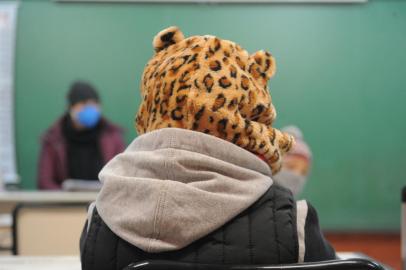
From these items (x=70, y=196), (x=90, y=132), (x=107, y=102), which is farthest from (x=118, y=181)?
(x=107, y=102)

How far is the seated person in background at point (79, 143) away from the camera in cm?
343

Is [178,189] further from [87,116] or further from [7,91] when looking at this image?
[7,91]

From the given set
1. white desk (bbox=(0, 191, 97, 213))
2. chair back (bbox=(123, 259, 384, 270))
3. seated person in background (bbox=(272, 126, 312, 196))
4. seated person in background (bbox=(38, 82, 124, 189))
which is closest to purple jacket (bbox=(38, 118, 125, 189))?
seated person in background (bbox=(38, 82, 124, 189))

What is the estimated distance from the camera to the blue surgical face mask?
11.2 feet

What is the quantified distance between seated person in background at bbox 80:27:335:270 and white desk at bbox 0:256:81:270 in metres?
0.36

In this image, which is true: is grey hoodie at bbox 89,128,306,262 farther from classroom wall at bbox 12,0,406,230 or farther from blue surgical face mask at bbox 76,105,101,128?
classroom wall at bbox 12,0,406,230

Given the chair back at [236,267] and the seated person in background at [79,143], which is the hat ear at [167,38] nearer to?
the chair back at [236,267]

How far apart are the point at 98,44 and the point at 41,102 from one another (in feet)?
2.13

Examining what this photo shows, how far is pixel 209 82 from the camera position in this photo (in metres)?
0.87

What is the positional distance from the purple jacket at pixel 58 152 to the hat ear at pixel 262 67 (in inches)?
99.6

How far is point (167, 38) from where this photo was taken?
102 centimetres

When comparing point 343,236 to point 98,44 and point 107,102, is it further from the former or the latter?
point 98,44

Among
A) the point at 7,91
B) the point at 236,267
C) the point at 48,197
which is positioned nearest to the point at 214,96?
the point at 236,267

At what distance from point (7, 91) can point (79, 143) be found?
1.07 m
